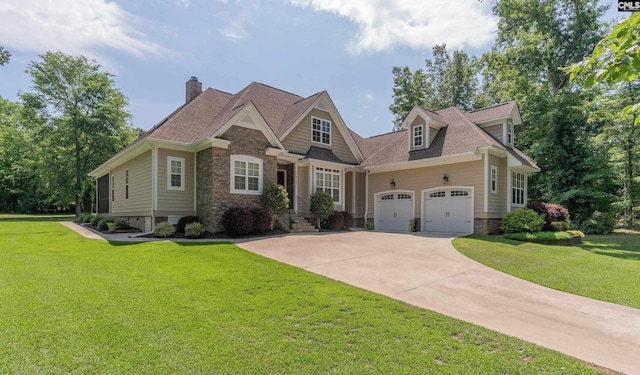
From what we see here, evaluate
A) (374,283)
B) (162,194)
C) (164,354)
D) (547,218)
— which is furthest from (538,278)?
(162,194)

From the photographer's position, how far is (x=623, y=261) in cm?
1069

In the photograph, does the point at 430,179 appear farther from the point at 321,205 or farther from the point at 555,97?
the point at 555,97

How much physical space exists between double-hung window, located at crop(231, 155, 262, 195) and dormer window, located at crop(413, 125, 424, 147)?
914 centimetres

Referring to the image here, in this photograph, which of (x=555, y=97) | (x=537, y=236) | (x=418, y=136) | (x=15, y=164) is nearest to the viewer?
(x=537, y=236)

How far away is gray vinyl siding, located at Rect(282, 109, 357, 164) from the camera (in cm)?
1745

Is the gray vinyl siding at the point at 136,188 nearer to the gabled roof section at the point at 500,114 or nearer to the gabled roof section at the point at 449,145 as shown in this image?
the gabled roof section at the point at 449,145

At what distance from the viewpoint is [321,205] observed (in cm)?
1630

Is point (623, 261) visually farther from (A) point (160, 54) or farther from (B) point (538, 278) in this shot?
(A) point (160, 54)

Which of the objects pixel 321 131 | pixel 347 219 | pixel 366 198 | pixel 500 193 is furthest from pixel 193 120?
pixel 500 193

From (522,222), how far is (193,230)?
14.2 meters

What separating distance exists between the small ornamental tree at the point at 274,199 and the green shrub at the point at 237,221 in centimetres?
131

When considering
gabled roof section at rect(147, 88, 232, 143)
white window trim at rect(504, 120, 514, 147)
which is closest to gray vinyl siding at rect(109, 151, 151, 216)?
gabled roof section at rect(147, 88, 232, 143)

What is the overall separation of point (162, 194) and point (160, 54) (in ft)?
24.8

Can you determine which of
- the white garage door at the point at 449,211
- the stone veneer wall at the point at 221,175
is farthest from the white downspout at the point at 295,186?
the white garage door at the point at 449,211
